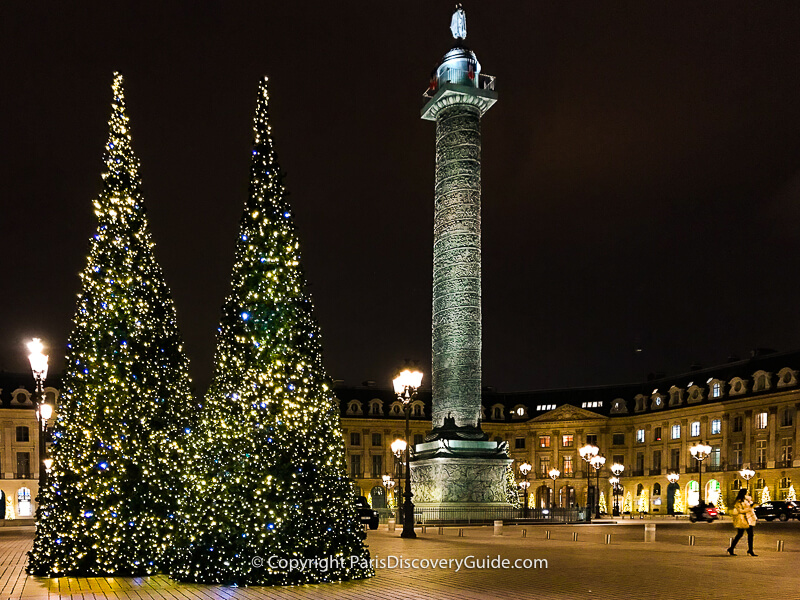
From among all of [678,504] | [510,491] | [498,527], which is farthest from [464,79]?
[678,504]

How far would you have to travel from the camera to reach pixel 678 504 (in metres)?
73.0

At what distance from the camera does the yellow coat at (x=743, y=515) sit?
1923 cm

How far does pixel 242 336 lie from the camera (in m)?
13.9

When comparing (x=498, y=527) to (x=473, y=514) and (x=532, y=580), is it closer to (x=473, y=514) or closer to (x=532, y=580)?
(x=473, y=514)

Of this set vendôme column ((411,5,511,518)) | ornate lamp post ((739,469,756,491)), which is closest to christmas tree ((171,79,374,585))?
vendôme column ((411,5,511,518))

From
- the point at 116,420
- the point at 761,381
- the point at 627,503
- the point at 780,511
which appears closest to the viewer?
the point at 116,420

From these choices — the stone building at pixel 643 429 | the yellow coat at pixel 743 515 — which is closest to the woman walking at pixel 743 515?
the yellow coat at pixel 743 515

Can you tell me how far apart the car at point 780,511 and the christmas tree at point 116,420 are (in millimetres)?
38728

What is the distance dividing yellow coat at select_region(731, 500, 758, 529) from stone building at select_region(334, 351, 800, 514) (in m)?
48.0

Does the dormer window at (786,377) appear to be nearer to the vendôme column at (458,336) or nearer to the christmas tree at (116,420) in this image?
the vendôme column at (458,336)

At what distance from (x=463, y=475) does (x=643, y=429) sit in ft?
158

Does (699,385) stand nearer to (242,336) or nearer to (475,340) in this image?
(475,340)

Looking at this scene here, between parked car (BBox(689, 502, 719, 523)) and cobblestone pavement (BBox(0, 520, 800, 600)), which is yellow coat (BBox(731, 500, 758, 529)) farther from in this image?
parked car (BBox(689, 502, 719, 523))

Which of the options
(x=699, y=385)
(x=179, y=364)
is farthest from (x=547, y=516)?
(x=699, y=385)
